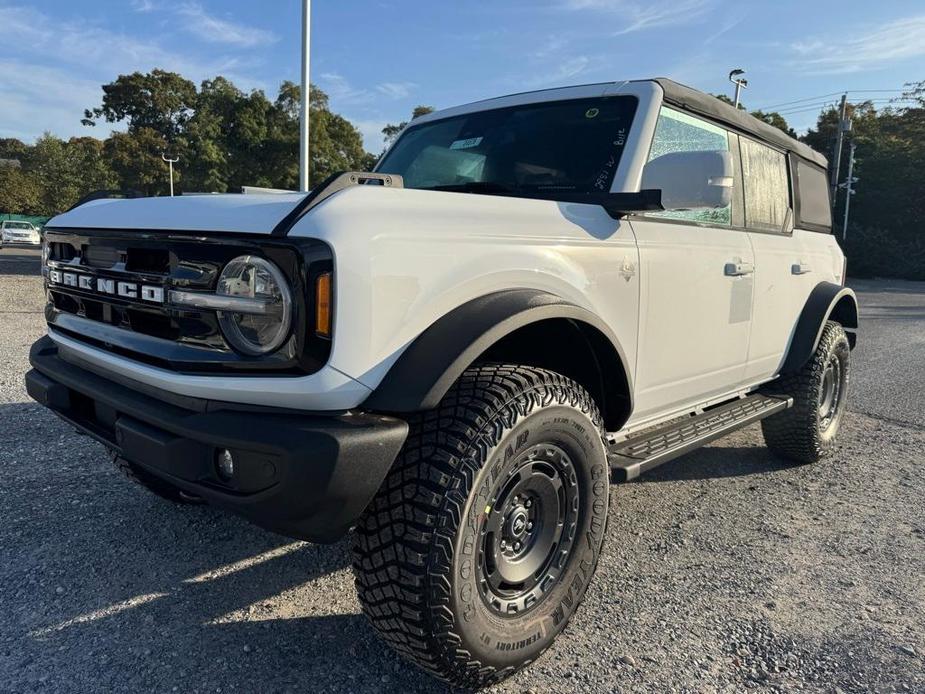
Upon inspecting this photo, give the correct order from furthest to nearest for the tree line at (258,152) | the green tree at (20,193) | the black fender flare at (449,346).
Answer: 1. the green tree at (20,193)
2. the tree line at (258,152)
3. the black fender flare at (449,346)

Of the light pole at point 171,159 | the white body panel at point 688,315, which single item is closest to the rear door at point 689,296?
the white body panel at point 688,315

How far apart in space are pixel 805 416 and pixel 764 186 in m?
1.46

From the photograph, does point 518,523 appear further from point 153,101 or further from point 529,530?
point 153,101

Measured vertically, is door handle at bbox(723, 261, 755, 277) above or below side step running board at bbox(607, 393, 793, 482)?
above

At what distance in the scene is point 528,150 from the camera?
308cm

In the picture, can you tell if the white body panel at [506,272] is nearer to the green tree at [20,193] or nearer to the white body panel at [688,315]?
the white body panel at [688,315]

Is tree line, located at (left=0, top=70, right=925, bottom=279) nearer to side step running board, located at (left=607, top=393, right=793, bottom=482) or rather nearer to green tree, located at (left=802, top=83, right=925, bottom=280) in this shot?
green tree, located at (left=802, top=83, right=925, bottom=280)

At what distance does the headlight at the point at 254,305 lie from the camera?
1.74 m

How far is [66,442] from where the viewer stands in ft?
13.4

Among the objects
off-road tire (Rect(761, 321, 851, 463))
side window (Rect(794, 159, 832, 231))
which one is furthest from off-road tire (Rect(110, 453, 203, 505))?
side window (Rect(794, 159, 832, 231))

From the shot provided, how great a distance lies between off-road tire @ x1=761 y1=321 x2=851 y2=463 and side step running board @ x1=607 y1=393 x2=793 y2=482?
210mm

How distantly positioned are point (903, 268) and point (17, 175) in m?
56.4

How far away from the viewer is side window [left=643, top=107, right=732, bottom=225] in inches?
114

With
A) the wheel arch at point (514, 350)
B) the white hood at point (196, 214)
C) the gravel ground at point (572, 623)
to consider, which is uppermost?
the white hood at point (196, 214)
